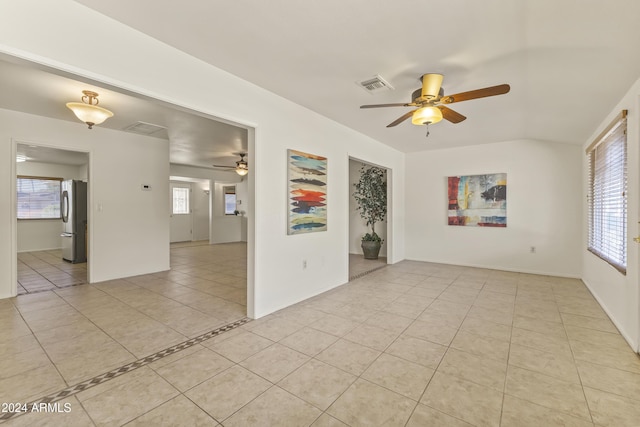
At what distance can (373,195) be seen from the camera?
656 cm

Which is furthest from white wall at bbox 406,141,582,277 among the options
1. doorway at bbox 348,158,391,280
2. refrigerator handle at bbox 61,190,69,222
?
refrigerator handle at bbox 61,190,69,222

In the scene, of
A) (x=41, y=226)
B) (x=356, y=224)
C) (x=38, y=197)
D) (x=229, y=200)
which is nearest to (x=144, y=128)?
(x=356, y=224)

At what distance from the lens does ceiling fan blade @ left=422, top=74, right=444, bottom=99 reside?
2639mm

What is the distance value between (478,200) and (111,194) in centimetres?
690

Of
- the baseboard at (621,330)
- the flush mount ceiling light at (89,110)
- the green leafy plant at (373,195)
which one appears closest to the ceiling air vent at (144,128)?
the flush mount ceiling light at (89,110)

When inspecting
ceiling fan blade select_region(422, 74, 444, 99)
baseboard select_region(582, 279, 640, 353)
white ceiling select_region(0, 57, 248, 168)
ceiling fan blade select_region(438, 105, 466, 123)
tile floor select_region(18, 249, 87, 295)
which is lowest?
tile floor select_region(18, 249, 87, 295)

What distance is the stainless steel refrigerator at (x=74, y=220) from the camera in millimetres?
6156

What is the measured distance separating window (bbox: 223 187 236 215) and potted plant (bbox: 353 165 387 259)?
5.26m

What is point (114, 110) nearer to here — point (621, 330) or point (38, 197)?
point (38, 197)

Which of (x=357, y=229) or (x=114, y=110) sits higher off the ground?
(x=114, y=110)

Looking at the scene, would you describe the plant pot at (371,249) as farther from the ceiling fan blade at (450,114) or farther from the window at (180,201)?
the window at (180,201)

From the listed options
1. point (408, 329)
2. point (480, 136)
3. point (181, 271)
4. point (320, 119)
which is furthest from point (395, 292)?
point (181, 271)

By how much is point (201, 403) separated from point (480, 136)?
5.54m

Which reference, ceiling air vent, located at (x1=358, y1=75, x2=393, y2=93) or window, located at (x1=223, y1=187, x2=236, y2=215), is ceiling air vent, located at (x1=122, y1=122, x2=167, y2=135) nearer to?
ceiling air vent, located at (x1=358, y1=75, x2=393, y2=93)
